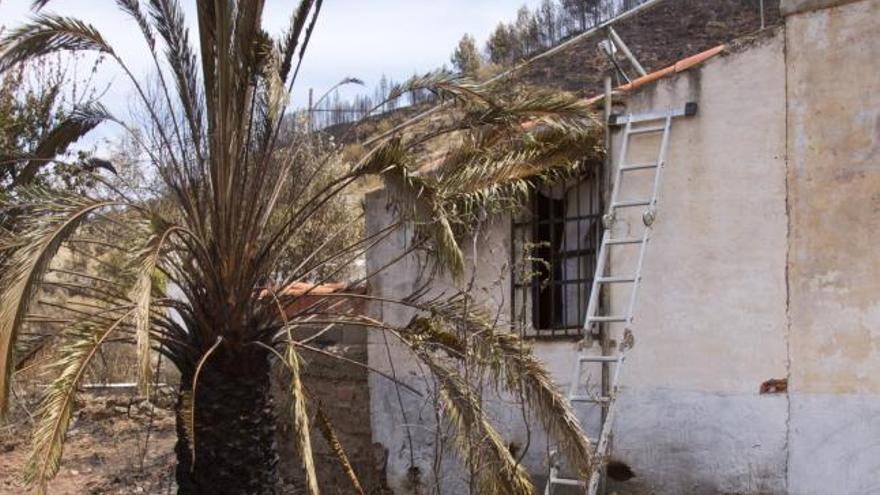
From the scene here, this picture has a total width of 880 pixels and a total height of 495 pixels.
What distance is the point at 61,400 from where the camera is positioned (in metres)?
7.27

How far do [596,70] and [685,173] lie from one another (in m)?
18.2

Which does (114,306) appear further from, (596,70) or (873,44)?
(596,70)

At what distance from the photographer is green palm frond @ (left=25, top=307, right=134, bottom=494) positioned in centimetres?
695

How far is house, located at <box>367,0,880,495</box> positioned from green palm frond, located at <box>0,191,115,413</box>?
9.67 ft

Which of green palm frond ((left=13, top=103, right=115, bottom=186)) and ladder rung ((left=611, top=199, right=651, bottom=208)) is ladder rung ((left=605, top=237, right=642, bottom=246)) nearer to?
ladder rung ((left=611, top=199, right=651, bottom=208))

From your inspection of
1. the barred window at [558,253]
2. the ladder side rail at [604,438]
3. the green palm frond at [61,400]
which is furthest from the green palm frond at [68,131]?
the ladder side rail at [604,438]

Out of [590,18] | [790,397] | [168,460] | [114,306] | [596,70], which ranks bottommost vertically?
[168,460]

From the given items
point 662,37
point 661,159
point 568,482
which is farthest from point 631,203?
point 662,37

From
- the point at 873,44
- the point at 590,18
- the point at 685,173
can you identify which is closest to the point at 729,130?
the point at 685,173

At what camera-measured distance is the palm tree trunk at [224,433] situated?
8867 mm

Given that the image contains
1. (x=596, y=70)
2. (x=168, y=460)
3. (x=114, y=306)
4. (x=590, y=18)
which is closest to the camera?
(x=114, y=306)

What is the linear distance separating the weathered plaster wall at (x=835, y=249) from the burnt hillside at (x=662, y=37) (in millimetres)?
15886

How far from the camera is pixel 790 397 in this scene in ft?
29.6

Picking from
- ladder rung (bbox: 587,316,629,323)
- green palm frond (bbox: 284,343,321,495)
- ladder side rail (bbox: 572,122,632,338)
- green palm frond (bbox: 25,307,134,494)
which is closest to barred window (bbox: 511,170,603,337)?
ladder side rail (bbox: 572,122,632,338)
